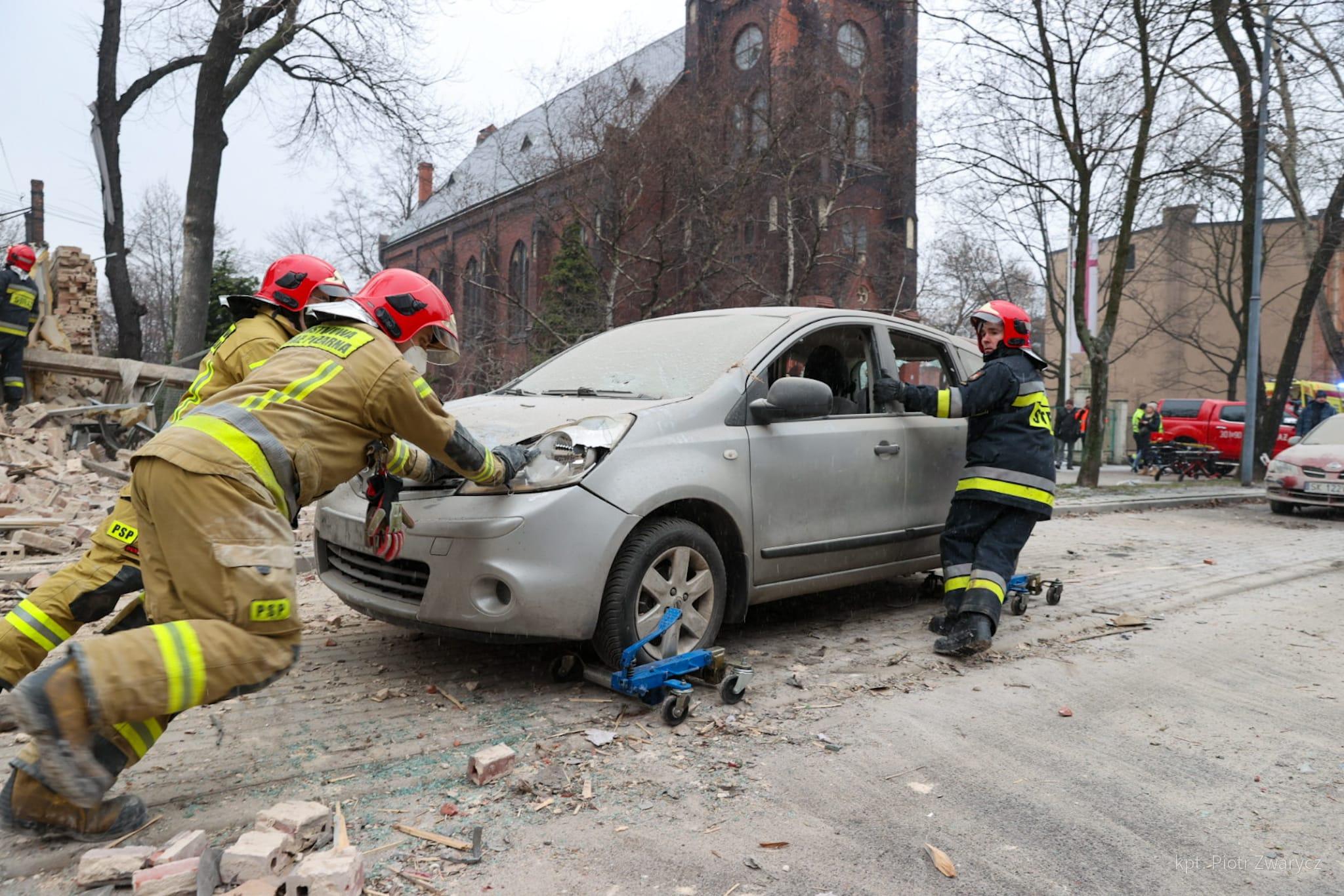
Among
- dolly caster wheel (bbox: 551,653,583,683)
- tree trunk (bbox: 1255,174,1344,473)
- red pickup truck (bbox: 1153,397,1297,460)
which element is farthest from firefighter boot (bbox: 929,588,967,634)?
red pickup truck (bbox: 1153,397,1297,460)

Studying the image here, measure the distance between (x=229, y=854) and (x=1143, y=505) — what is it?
1274 cm

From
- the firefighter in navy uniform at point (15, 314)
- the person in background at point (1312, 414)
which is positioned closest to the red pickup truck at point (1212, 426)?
the person in background at point (1312, 414)

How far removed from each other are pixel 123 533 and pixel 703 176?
1646 cm

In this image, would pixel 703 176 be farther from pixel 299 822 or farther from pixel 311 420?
pixel 299 822

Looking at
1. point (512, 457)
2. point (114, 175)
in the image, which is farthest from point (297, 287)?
point (114, 175)

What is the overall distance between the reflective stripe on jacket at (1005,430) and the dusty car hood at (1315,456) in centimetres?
946

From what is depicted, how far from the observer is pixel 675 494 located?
3814 mm

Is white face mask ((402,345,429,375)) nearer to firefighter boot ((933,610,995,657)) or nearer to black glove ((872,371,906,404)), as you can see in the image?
black glove ((872,371,906,404))

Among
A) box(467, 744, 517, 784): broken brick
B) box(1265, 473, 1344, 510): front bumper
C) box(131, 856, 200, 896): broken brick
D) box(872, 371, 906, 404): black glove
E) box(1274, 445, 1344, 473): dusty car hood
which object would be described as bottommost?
box(1265, 473, 1344, 510): front bumper

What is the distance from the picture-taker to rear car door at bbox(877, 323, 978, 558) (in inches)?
202

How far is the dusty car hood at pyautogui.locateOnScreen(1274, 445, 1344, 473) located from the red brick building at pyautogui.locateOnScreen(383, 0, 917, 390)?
28.7 feet

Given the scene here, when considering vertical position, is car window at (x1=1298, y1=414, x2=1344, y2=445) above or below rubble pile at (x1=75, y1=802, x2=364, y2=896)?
above

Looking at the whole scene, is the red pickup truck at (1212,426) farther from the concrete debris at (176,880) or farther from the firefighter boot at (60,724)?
the firefighter boot at (60,724)

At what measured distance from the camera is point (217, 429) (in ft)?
8.55
